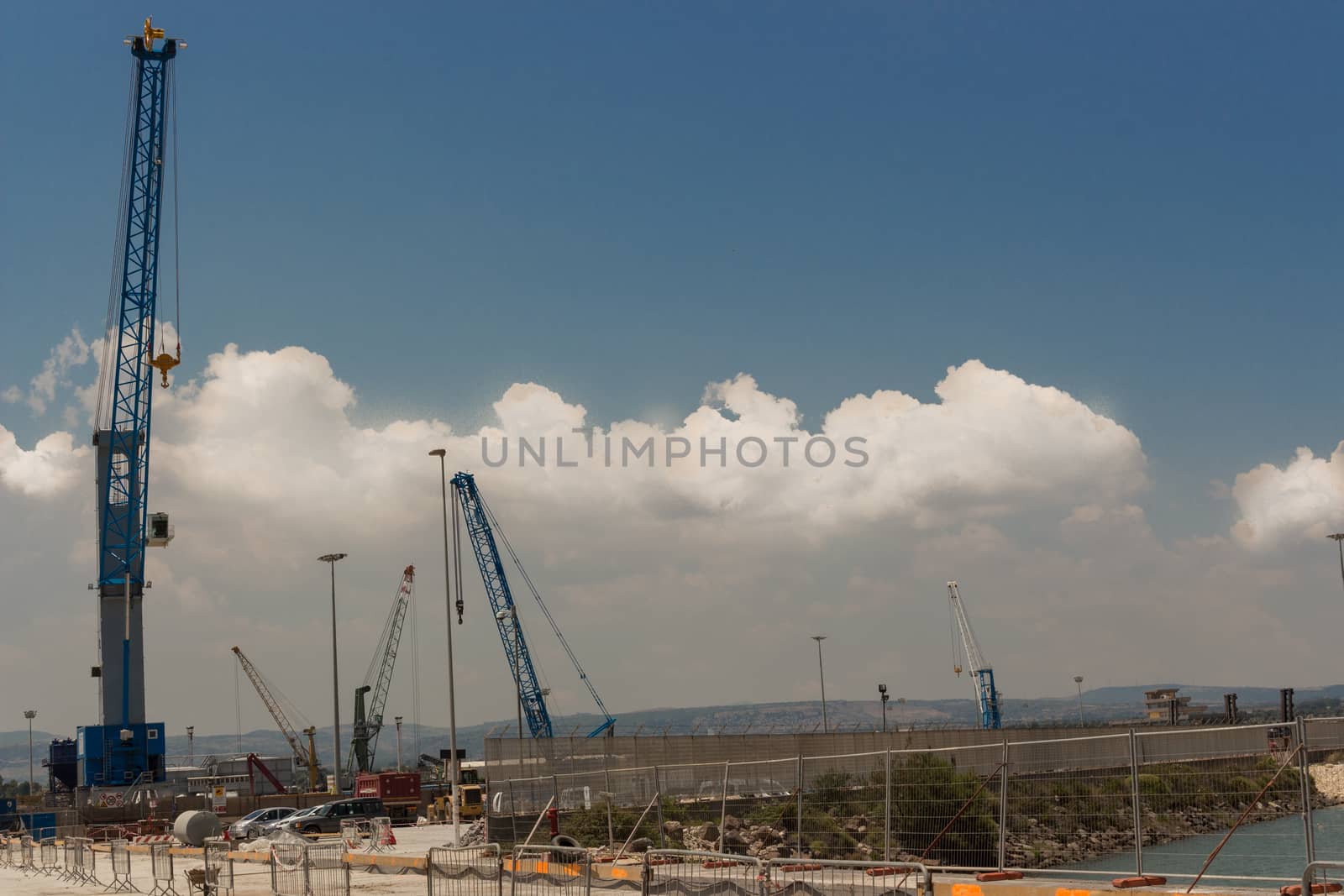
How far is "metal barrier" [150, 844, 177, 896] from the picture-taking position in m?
26.7

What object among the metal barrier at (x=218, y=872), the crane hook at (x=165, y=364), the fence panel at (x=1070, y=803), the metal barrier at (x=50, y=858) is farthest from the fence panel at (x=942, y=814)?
the crane hook at (x=165, y=364)

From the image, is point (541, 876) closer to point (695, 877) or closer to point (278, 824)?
point (695, 877)

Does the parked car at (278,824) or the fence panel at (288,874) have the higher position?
the fence panel at (288,874)

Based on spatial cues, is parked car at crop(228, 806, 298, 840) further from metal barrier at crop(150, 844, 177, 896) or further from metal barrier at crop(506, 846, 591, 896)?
metal barrier at crop(506, 846, 591, 896)

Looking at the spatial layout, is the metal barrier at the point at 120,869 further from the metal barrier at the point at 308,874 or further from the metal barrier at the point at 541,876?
the metal barrier at the point at 541,876

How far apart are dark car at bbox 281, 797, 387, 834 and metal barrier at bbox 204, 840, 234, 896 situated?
14236mm

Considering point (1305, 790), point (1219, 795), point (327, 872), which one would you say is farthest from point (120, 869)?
point (1305, 790)

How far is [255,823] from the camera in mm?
49344

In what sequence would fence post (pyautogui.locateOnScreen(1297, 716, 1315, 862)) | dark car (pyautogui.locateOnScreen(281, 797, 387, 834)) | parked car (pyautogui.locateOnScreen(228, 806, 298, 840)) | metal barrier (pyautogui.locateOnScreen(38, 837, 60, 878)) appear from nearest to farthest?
fence post (pyautogui.locateOnScreen(1297, 716, 1315, 862))
metal barrier (pyautogui.locateOnScreen(38, 837, 60, 878))
dark car (pyautogui.locateOnScreen(281, 797, 387, 834))
parked car (pyautogui.locateOnScreen(228, 806, 298, 840))

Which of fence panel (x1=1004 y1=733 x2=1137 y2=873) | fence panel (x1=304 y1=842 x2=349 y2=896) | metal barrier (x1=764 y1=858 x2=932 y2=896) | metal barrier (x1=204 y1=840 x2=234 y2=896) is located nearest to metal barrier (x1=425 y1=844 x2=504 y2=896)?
fence panel (x1=304 y1=842 x2=349 y2=896)

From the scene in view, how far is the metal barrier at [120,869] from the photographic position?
29.7 m

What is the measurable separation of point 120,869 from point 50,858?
893 centimetres

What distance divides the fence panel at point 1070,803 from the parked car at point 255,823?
27.0 meters

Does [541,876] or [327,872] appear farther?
[327,872]
